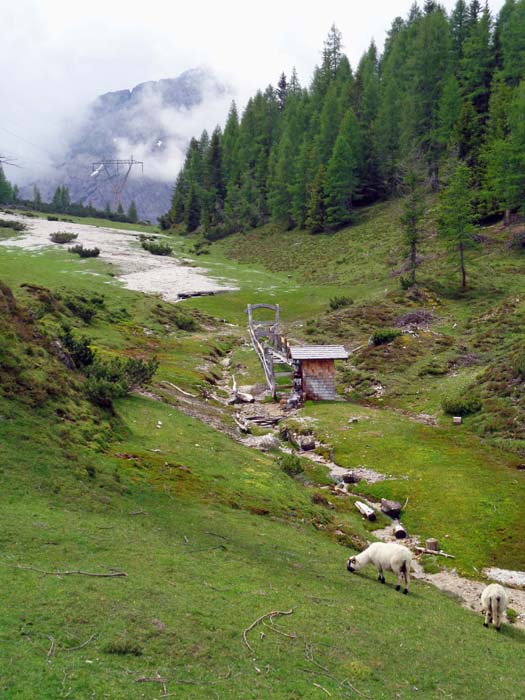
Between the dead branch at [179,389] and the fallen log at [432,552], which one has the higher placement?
the dead branch at [179,389]

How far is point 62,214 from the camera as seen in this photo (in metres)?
189

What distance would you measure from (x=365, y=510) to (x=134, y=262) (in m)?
89.3

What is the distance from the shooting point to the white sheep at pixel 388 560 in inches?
676

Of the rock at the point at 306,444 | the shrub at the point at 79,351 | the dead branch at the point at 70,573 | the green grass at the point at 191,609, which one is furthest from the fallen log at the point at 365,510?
the shrub at the point at 79,351

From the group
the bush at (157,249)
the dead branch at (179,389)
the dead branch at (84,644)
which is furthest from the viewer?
the bush at (157,249)

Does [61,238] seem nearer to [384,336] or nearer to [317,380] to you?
[384,336]

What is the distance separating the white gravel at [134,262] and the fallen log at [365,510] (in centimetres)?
6169

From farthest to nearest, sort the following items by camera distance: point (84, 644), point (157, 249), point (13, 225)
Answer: point (13, 225) < point (157, 249) < point (84, 644)

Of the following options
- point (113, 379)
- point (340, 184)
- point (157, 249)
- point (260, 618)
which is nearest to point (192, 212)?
point (157, 249)

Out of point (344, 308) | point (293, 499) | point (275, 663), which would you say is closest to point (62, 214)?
point (344, 308)

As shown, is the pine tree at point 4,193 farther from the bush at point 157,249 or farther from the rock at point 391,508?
the rock at point 391,508

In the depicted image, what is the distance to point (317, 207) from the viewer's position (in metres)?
123

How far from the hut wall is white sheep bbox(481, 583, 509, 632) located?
27.9m

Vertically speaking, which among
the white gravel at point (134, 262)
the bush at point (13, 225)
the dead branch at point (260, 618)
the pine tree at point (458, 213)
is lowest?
the dead branch at point (260, 618)
